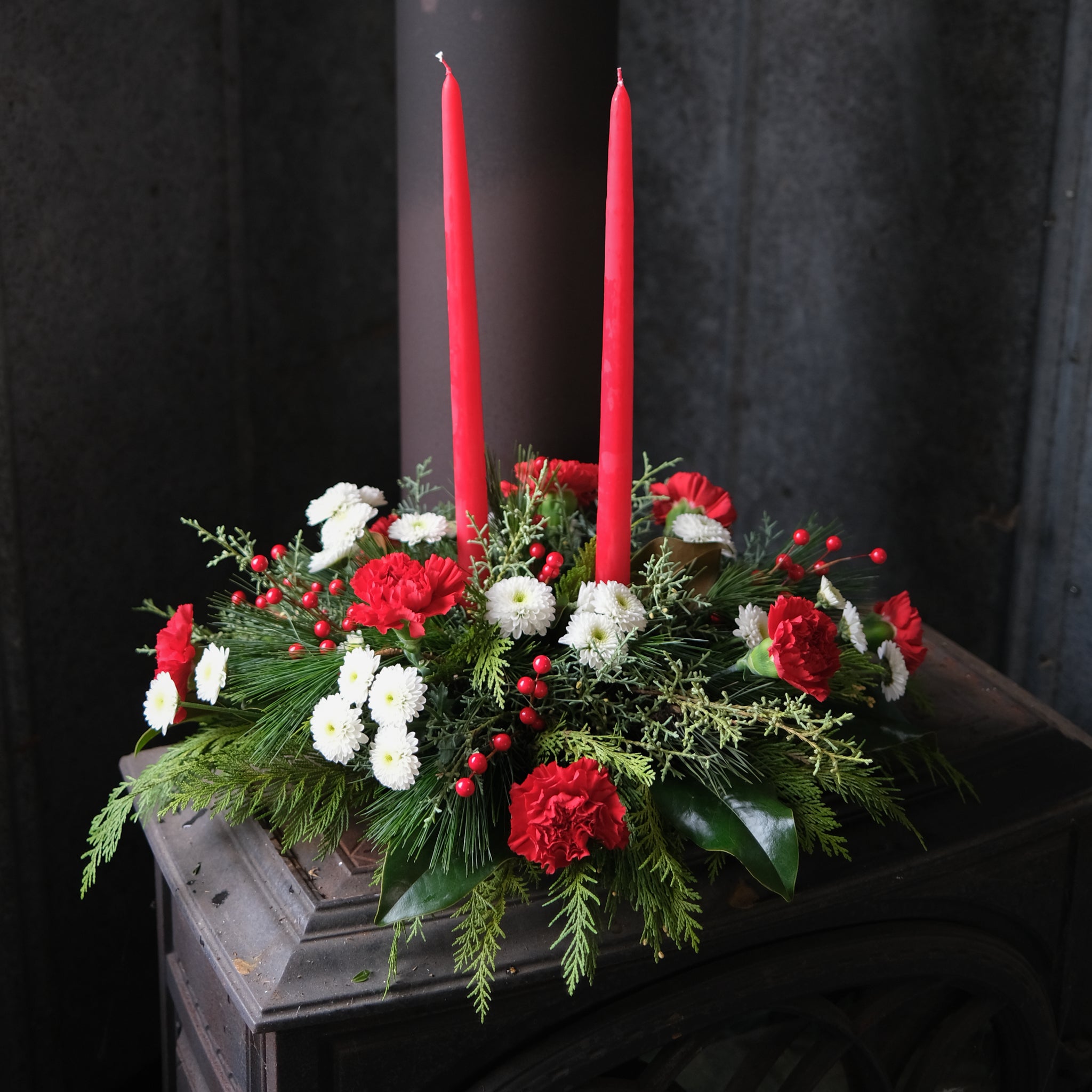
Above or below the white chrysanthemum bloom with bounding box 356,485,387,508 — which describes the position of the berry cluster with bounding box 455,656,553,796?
below

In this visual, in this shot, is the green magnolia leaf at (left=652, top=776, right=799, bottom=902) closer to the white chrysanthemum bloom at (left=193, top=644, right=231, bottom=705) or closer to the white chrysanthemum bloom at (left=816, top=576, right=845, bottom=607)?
the white chrysanthemum bloom at (left=816, top=576, right=845, bottom=607)

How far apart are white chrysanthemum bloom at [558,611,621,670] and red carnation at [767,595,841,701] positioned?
0.34 ft

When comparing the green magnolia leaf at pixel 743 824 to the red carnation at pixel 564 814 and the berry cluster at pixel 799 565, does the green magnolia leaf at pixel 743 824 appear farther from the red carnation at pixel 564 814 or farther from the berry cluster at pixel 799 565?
the berry cluster at pixel 799 565

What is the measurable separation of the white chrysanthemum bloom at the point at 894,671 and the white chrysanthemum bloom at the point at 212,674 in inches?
19.3

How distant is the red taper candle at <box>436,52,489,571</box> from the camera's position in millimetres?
721

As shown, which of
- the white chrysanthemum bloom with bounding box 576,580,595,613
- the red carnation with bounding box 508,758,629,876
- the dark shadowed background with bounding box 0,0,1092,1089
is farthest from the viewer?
the dark shadowed background with bounding box 0,0,1092,1089

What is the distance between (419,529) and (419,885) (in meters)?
0.29

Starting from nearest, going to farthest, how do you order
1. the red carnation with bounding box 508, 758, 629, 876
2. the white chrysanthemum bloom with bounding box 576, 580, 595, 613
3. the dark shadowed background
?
1. the red carnation with bounding box 508, 758, 629, 876
2. the white chrysanthemum bloom with bounding box 576, 580, 595, 613
3. the dark shadowed background

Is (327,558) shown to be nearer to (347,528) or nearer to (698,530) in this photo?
(347,528)

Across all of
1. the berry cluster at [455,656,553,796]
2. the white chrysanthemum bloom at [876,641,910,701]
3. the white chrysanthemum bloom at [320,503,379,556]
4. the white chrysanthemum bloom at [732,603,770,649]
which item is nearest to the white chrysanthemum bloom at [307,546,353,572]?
the white chrysanthemum bloom at [320,503,379,556]

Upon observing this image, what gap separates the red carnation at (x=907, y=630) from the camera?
0.89 m

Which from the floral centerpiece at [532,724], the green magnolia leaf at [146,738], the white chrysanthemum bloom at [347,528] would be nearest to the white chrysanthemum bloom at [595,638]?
the floral centerpiece at [532,724]

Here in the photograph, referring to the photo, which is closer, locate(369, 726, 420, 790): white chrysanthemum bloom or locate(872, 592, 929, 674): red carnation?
locate(369, 726, 420, 790): white chrysanthemum bloom

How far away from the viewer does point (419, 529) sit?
0.87 meters
